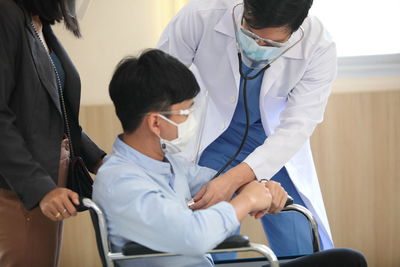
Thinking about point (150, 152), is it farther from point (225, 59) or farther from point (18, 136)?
point (225, 59)

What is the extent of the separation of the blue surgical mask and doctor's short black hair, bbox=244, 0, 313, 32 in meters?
0.06

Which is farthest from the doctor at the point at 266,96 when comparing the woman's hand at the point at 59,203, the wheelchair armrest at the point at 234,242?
the woman's hand at the point at 59,203

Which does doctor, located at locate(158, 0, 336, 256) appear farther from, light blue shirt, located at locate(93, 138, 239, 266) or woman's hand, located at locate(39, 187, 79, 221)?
woman's hand, located at locate(39, 187, 79, 221)

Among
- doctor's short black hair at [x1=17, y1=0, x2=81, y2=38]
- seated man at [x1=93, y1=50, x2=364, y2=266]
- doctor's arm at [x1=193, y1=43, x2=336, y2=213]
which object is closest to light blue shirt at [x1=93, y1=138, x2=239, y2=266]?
seated man at [x1=93, y1=50, x2=364, y2=266]

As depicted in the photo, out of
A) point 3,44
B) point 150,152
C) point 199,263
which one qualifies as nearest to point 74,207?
point 150,152

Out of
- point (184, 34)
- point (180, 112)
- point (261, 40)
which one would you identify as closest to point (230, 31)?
point (184, 34)

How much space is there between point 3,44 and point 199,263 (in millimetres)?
744

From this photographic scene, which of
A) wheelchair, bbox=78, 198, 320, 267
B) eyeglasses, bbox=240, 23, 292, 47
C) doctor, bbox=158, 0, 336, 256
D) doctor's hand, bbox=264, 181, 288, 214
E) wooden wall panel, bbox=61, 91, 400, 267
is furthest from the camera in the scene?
wooden wall panel, bbox=61, 91, 400, 267

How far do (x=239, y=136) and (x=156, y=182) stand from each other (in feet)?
1.88

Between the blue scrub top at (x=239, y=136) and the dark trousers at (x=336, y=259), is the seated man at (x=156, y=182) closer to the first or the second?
the dark trousers at (x=336, y=259)

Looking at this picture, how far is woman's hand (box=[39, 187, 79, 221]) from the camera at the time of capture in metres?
1.47

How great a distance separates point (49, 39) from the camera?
5.76 ft

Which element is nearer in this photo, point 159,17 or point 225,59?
point 225,59

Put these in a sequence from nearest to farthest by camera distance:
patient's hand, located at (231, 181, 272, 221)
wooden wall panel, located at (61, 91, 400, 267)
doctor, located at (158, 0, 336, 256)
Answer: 1. patient's hand, located at (231, 181, 272, 221)
2. doctor, located at (158, 0, 336, 256)
3. wooden wall panel, located at (61, 91, 400, 267)
